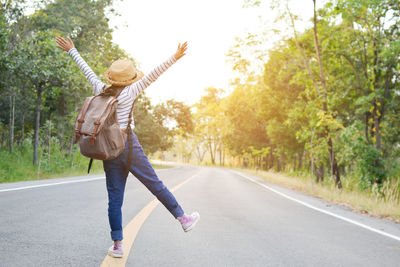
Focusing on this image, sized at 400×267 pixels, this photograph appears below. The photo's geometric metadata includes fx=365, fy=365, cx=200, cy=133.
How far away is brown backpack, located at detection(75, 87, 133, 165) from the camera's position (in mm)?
2992

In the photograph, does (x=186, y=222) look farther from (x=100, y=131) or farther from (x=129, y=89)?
(x=129, y=89)

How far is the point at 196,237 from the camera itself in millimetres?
4527

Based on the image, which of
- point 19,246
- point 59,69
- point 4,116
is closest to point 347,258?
point 19,246

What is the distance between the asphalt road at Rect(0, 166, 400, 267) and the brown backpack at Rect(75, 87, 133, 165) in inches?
38.2

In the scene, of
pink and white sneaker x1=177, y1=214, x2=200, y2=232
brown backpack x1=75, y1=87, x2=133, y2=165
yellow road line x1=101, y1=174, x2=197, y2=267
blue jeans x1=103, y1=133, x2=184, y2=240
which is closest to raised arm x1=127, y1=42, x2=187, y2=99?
brown backpack x1=75, y1=87, x2=133, y2=165

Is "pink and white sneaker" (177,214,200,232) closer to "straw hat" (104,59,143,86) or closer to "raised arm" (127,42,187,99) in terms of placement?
"raised arm" (127,42,187,99)

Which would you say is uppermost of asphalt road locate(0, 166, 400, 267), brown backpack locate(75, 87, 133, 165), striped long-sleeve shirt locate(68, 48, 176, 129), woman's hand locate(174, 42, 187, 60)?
woman's hand locate(174, 42, 187, 60)

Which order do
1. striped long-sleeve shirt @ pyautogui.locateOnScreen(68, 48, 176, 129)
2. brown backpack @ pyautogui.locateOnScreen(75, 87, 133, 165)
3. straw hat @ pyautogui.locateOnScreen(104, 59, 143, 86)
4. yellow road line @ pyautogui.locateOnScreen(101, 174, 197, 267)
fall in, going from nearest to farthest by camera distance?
brown backpack @ pyautogui.locateOnScreen(75, 87, 133, 165)
yellow road line @ pyautogui.locateOnScreen(101, 174, 197, 267)
striped long-sleeve shirt @ pyautogui.locateOnScreen(68, 48, 176, 129)
straw hat @ pyautogui.locateOnScreen(104, 59, 143, 86)

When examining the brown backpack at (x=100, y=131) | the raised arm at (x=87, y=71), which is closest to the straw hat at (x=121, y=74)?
the raised arm at (x=87, y=71)

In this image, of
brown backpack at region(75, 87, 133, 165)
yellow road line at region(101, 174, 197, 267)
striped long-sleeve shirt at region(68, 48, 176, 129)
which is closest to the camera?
brown backpack at region(75, 87, 133, 165)

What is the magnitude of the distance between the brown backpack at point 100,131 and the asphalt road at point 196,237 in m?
0.97

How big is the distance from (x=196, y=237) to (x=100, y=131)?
85.1 inches

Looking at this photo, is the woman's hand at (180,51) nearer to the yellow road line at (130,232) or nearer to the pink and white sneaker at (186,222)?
the pink and white sneaker at (186,222)

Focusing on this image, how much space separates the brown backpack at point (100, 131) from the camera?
299cm
